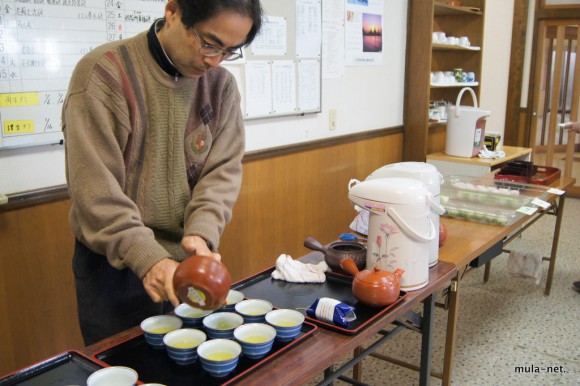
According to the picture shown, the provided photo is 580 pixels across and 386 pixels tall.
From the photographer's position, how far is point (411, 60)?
4000 millimetres

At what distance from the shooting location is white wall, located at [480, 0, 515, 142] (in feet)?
18.9

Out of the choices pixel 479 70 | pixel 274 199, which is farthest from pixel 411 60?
pixel 274 199

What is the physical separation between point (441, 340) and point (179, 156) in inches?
80.9

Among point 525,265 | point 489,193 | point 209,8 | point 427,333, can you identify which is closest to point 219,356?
point 209,8

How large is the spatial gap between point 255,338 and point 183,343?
156 mm

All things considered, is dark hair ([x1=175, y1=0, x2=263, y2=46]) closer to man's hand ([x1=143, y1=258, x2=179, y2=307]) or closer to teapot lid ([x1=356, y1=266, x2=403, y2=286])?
man's hand ([x1=143, y1=258, x2=179, y2=307])

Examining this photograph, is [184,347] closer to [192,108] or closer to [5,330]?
[192,108]

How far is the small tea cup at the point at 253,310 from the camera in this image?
1.26 metres

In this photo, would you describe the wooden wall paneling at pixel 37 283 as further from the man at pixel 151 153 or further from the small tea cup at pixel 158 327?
the small tea cup at pixel 158 327

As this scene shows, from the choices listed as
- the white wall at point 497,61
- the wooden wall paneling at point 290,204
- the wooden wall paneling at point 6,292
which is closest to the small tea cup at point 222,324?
the wooden wall paneling at point 6,292

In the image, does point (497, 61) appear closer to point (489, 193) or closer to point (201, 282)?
point (489, 193)

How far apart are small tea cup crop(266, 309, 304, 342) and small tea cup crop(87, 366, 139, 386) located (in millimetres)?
329

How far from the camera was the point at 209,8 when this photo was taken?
1.14 meters

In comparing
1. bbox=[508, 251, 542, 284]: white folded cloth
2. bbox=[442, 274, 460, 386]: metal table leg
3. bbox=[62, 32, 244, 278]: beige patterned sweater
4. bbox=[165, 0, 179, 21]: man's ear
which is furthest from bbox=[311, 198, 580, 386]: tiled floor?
bbox=[165, 0, 179, 21]: man's ear
